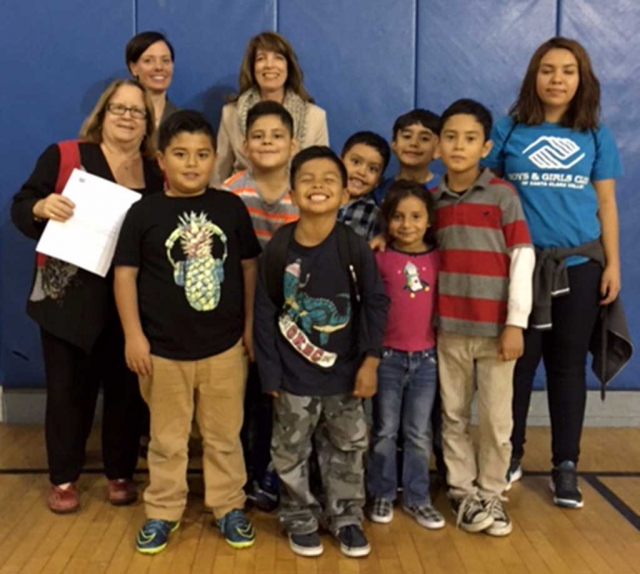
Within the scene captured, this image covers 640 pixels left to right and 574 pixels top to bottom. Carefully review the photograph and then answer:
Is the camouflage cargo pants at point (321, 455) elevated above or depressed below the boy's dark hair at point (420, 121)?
below

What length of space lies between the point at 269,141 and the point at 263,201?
202 mm

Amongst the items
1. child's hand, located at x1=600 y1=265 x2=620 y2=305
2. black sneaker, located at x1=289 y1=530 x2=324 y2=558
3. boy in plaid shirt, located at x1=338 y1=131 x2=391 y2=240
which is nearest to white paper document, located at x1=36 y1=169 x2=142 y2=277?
boy in plaid shirt, located at x1=338 y1=131 x2=391 y2=240

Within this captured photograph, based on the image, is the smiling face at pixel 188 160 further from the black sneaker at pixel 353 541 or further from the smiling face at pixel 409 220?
the black sneaker at pixel 353 541

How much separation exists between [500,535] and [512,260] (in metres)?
0.89

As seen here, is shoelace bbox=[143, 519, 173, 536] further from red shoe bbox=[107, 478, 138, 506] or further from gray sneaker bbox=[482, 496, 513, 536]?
gray sneaker bbox=[482, 496, 513, 536]

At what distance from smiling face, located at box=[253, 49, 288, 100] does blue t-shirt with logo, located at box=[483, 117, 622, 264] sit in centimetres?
88

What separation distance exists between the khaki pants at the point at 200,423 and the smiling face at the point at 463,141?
35.2 inches

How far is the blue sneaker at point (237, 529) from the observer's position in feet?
7.66

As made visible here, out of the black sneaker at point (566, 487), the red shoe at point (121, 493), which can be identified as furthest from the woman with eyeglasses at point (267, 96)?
the black sneaker at point (566, 487)

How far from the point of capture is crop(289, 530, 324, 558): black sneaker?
2.28 meters

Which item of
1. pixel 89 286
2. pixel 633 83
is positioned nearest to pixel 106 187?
pixel 89 286

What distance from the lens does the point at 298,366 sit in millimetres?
2262

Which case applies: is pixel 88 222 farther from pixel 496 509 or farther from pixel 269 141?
pixel 496 509

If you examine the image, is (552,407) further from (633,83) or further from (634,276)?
(633,83)
